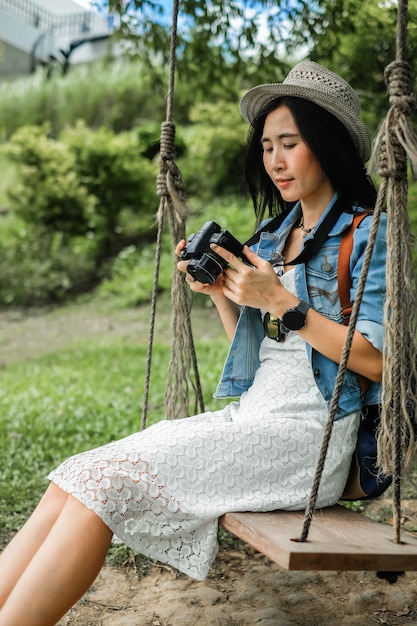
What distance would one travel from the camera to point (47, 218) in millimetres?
8898

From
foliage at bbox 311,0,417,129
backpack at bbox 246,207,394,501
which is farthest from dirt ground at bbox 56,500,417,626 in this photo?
foliage at bbox 311,0,417,129

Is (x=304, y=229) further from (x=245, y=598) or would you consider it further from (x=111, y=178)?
(x=111, y=178)

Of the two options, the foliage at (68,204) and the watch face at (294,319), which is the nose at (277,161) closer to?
the watch face at (294,319)

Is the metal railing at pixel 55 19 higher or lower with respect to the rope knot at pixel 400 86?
higher

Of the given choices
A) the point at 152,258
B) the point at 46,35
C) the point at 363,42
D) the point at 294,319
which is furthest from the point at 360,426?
the point at 46,35

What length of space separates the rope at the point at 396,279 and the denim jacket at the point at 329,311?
0.25 ft

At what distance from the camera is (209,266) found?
196 centimetres

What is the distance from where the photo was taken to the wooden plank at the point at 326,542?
1501mm

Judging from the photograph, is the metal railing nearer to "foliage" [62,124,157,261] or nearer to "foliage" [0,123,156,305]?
"foliage" [62,124,157,261]

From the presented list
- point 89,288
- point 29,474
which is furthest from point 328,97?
point 89,288

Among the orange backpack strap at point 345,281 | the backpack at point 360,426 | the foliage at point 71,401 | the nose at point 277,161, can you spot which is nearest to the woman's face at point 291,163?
Result: the nose at point 277,161

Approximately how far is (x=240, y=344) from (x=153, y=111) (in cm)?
981

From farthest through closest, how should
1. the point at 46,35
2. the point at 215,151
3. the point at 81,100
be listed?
the point at 46,35 < the point at 81,100 < the point at 215,151

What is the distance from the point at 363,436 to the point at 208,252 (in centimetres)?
63
